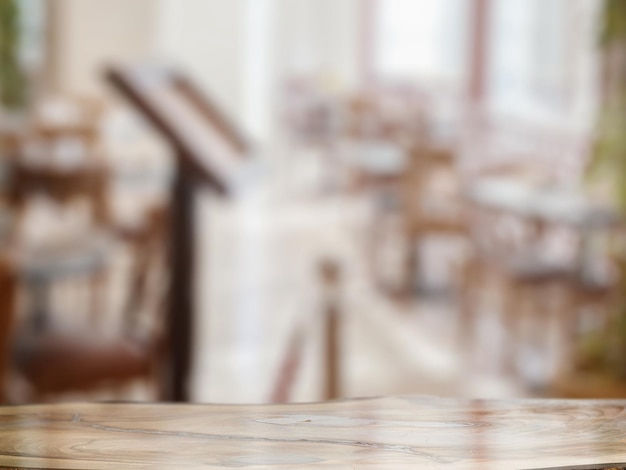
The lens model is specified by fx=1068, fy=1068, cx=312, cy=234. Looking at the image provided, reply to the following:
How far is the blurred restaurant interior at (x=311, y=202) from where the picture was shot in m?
3.09

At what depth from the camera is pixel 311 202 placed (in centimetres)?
990

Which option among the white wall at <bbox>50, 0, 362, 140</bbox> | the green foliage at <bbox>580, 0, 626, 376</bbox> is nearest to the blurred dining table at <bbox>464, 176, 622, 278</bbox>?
the green foliage at <bbox>580, 0, 626, 376</bbox>

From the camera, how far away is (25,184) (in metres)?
5.32

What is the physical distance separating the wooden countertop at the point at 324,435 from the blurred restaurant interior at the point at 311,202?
1.76m

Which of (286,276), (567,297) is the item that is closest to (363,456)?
(567,297)

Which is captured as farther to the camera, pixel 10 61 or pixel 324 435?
pixel 10 61

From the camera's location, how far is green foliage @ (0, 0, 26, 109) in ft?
31.9

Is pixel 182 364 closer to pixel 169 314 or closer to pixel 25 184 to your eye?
pixel 169 314

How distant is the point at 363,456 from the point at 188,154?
2.01 meters

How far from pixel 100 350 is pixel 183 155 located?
0.90 meters

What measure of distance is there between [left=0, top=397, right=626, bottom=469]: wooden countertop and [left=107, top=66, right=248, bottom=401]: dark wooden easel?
6.00 ft

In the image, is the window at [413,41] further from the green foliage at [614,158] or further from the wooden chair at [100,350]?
the wooden chair at [100,350]

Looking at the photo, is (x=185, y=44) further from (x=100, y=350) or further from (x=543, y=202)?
(x=100, y=350)

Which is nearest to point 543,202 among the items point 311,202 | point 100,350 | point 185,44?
point 100,350
